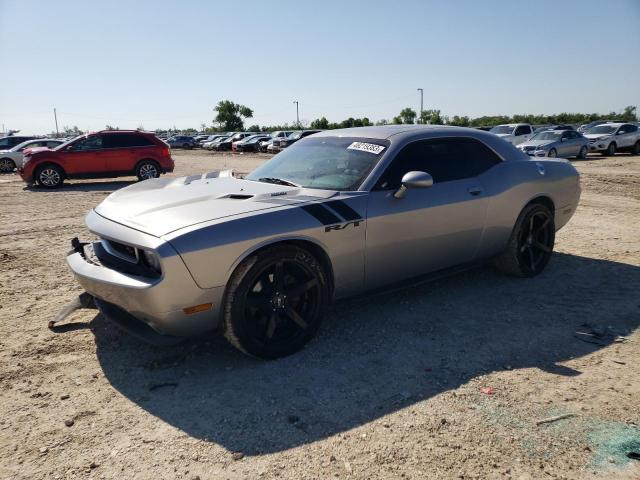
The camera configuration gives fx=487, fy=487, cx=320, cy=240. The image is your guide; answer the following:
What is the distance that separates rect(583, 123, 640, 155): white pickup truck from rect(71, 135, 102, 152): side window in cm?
1961

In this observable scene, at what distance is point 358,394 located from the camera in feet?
9.52

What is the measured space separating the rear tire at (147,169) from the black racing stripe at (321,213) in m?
12.2

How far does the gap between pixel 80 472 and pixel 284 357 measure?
1392 mm

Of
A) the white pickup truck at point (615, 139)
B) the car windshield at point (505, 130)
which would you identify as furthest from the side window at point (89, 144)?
the white pickup truck at point (615, 139)

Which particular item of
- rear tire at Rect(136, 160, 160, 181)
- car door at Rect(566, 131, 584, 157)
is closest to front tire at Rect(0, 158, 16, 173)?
rear tire at Rect(136, 160, 160, 181)

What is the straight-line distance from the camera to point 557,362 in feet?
10.7

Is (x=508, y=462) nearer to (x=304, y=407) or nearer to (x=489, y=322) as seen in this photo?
(x=304, y=407)

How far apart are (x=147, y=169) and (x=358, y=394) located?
13.3m

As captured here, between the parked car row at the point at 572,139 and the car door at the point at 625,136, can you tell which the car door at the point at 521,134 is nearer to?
the parked car row at the point at 572,139

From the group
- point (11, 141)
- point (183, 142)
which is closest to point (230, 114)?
point (183, 142)

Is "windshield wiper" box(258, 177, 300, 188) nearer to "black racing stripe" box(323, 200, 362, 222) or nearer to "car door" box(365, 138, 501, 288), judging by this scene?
"black racing stripe" box(323, 200, 362, 222)

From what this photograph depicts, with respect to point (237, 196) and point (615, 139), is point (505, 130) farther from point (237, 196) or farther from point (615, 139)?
point (237, 196)

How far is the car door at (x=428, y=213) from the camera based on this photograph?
367 cm

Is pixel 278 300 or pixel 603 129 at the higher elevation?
pixel 603 129
